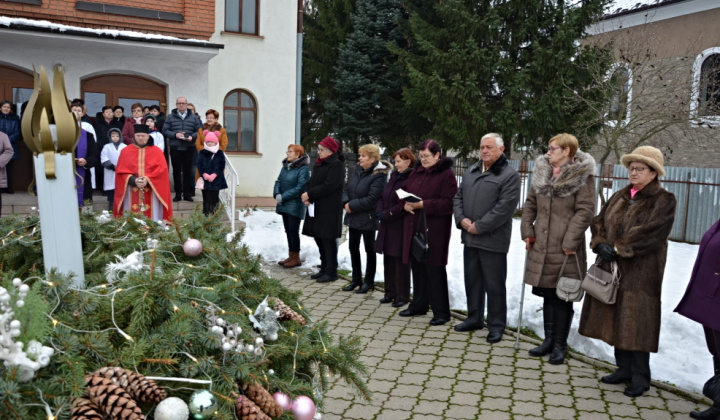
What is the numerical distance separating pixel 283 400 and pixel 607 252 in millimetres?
3401

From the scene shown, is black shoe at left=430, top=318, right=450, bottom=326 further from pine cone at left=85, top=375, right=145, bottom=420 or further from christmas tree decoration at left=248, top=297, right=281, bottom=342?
pine cone at left=85, top=375, right=145, bottom=420

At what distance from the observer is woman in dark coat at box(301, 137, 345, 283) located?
8.48 metres

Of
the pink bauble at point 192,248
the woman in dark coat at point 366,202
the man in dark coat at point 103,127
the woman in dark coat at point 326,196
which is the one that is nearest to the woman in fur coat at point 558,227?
the woman in dark coat at point 366,202

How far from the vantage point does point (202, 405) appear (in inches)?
70.9

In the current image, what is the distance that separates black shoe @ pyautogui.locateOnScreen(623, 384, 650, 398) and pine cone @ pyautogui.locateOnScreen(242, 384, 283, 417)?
11.7 feet

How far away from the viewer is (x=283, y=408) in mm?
2215

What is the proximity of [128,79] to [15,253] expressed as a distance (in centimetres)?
1214

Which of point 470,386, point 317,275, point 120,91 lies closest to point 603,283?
point 470,386

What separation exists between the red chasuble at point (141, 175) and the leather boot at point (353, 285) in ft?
7.88

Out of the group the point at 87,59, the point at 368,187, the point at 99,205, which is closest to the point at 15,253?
the point at 368,187

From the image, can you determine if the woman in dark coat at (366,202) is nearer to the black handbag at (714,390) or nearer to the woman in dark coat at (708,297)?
the woman in dark coat at (708,297)

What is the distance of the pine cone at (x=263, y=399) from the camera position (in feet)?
6.83

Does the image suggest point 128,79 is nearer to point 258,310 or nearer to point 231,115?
point 231,115

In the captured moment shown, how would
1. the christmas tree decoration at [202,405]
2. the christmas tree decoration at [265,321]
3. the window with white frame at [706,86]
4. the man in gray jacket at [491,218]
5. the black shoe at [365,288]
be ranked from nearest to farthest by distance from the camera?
the christmas tree decoration at [202,405] → the christmas tree decoration at [265,321] → the man in gray jacket at [491,218] → the black shoe at [365,288] → the window with white frame at [706,86]
